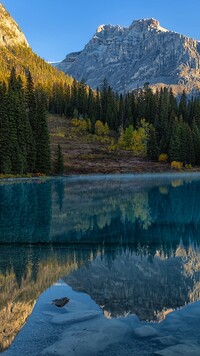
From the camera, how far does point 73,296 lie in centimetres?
1273

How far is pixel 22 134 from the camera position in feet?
261

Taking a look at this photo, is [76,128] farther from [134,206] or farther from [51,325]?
[51,325]

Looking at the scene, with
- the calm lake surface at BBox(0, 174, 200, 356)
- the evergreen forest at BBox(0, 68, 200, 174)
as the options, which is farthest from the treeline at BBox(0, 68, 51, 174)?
the calm lake surface at BBox(0, 174, 200, 356)

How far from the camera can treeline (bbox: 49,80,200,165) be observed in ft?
378

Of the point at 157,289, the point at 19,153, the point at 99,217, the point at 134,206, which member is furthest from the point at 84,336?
the point at 19,153

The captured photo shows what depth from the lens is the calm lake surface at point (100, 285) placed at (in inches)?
363

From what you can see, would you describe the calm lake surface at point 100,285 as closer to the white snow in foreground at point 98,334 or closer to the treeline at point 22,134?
the white snow in foreground at point 98,334

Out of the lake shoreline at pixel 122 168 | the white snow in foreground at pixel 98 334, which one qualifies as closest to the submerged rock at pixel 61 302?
the white snow in foreground at pixel 98 334

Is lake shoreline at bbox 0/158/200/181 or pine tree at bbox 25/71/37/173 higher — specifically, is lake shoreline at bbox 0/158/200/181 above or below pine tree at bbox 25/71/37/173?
below

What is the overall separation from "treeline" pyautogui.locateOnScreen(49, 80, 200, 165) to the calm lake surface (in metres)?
88.3

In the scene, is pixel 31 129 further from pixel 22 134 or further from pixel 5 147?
pixel 5 147

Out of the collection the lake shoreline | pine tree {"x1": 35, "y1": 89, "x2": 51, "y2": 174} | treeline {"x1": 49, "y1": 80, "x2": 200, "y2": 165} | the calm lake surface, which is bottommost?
the calm lake surface

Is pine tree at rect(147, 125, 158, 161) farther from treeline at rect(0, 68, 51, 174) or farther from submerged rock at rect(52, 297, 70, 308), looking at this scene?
submerged rock at rect(52, 297, 70, 308)

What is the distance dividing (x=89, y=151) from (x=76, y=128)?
32.0 metres
